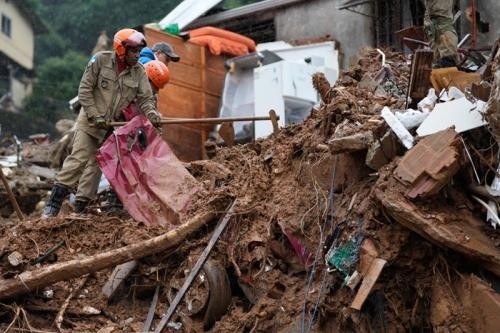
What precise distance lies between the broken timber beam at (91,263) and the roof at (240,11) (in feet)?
28.8

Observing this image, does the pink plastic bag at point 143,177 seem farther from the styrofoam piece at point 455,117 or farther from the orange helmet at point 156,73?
the styrofoam piece at point 455,117

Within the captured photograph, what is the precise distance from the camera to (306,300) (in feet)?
16.0

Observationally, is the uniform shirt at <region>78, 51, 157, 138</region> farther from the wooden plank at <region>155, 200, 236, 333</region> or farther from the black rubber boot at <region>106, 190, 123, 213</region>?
the wooden plank at <region>155, 200, 236, 333</region>

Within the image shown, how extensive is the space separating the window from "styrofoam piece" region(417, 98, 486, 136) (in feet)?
105

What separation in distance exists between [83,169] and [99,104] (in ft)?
2.15

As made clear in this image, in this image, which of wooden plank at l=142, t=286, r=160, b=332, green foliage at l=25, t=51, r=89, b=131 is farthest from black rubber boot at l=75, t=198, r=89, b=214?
green foliage at l=25, t=51, r=89, b=131

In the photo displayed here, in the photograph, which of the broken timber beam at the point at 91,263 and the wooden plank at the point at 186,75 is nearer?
the broken timber beam at the point at 91,263

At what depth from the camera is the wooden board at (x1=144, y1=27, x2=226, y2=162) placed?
12195 mm

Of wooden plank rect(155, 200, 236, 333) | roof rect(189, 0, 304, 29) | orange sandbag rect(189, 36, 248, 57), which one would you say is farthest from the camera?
Answer: roof rect(189, 0, 304, 29)

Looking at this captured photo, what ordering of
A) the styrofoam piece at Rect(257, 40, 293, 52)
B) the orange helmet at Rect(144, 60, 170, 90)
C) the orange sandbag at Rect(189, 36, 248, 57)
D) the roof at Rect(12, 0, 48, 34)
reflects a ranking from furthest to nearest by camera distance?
the roof at Rect(12, 0, 48, 34), the styrofoam piece at Rect(257, 40, 293, 52), the orange sandbag at Rect(189, 36, 248, 57), the orange helmet at Rect(144, 60, 170, 90)

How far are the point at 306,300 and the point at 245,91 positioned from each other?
8191 millimetres

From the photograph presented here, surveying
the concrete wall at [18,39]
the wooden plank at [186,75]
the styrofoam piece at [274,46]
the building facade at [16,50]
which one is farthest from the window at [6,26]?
the wooden plank at [186,75]

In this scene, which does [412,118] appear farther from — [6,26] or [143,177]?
[6,26]

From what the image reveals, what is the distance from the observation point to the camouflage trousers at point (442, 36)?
6.59 m
